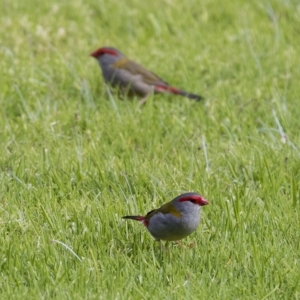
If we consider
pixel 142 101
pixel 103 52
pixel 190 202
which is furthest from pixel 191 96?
pixel 190 202

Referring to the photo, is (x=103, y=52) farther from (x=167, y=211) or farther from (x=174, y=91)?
(x=167, y=211)

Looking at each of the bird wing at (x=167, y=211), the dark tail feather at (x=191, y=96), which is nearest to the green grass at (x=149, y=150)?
the dark tail feather at (x=191, y=96)

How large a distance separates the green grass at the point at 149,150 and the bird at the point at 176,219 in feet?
0.36

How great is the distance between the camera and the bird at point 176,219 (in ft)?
16.1

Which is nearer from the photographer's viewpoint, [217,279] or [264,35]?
[217,279]

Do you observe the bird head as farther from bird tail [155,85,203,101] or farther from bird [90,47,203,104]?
bird [90,47,203,104]

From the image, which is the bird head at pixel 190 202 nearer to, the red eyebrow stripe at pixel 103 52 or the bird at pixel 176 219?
the bird at pixel 176 219

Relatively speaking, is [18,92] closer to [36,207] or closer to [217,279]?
[36,207]

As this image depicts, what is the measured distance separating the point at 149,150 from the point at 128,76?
189 cm

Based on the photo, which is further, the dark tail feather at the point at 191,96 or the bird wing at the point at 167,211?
the dark tail feather at the point at 191,96

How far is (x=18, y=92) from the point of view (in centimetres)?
736

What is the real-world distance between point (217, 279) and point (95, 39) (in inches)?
212

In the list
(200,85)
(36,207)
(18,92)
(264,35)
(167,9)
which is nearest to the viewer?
(36,207)

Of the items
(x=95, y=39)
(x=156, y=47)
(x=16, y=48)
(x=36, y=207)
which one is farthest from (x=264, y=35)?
(x=36, y=207)
